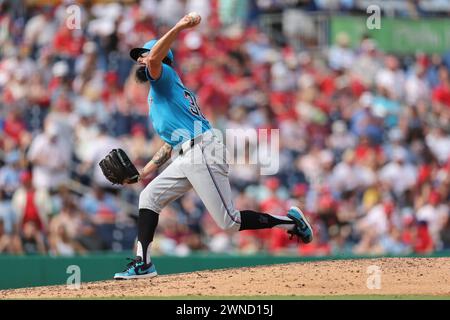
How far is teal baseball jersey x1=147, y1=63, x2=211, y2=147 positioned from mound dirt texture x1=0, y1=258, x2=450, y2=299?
Result: 1169 millimetres

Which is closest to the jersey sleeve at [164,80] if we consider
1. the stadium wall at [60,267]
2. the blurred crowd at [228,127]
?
the stadium wall at [60,267]

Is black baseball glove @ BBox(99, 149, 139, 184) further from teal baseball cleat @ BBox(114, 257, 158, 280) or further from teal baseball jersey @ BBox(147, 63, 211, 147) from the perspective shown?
teal baseball cleat @ BBox(114, 257, 158, 280)

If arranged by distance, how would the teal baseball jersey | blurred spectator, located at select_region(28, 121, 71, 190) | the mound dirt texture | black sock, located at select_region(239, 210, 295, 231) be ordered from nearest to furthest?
the mound dirt texture < the teal baseball jersey < black sock, located at select_region(239, 210, 295, 231) < blurred spectator, located at select_region(28, 121, 71, 190)

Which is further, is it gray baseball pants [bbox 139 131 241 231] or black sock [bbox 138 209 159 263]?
black sock [bbox 138 209 159 263]

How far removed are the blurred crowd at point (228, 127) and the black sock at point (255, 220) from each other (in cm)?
365

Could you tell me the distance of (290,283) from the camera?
27.1 feet

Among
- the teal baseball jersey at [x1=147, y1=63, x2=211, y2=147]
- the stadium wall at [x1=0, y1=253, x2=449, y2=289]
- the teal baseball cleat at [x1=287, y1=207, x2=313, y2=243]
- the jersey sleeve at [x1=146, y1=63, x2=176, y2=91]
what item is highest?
the jersey sleeve at [x1=146, y1=63, x2=176, y2=91]

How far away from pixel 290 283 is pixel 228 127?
5602mm

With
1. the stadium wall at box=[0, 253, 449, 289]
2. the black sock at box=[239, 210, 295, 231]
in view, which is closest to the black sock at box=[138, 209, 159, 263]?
the black sock at box=[239, 210, 295, 231]

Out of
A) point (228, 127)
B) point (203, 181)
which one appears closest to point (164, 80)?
point (203, 181)

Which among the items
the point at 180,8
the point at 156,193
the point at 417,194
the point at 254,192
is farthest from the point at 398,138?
the point at 156,193

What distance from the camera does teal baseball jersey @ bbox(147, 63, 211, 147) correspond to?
26.2 feet
